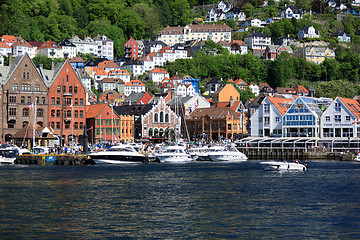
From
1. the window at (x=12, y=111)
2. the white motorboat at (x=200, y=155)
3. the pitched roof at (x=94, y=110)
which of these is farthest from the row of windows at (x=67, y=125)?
the white motorboat at (x=200, y=155)

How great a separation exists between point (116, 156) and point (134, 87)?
371 ft

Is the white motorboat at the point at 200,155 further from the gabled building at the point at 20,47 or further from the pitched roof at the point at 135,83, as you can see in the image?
the gabled building at the point at 20,47

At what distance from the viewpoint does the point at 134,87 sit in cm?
19538

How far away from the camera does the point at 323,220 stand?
121 feet

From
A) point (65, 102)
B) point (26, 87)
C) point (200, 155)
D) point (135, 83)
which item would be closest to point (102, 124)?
point (65, 102)

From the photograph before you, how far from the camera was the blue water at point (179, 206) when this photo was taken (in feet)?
109

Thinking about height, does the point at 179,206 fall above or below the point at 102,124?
below

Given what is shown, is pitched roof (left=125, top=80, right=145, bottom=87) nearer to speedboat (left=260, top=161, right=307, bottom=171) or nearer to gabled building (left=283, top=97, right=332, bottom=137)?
gabled building (left=283, top=97, right=332, bottom=137)

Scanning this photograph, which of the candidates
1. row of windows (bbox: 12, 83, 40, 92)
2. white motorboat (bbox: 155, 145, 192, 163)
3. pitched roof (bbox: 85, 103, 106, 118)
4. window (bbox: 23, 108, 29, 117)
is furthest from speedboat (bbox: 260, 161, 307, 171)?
row of windows (bbox: 12, 83, 40, 92)

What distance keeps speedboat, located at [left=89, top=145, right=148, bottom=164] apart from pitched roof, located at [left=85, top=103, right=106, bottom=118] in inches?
1254

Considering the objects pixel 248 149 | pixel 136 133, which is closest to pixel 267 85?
pixel 136 133

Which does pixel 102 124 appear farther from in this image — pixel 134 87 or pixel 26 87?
pixel 134 87

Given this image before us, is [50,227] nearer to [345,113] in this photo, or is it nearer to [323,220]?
[323,220]

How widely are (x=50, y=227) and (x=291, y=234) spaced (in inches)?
553
